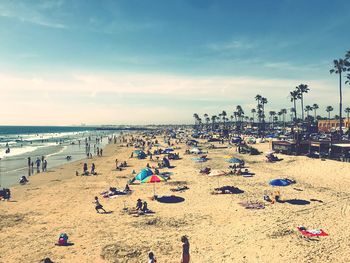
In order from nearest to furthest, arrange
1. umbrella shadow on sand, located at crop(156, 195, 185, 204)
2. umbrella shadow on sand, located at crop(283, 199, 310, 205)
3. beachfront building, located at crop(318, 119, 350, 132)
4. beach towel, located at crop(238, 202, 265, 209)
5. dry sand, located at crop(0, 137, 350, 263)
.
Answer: dry sand, located at crop(0, 137, 350, 263) → beach towel, located at crop(238, 202, 265, 209) → umbrella shadow on sand, located at crop(283, 199, 310, 205) → umbrella shadow on sand, located at crop(156, 195, 185, 204) → beachfront building, located at crop(318, 119, 350, 132)

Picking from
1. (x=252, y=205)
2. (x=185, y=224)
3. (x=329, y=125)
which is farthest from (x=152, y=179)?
(x=329, y=125)

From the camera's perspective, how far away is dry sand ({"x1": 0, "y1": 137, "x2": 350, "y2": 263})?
13844 millimetres

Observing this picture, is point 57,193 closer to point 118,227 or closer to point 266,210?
point 118,227

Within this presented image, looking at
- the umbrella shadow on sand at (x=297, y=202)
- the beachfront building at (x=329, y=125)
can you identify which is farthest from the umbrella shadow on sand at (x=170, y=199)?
the beachfront building at (x=329, y=125)

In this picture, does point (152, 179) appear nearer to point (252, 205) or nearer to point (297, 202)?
point (252, 205)

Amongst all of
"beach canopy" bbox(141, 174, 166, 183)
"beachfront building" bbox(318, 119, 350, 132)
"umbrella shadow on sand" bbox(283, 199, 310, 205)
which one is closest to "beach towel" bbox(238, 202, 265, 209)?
"umbrella shadow on sand" bbox(283, 199, 310, 205)

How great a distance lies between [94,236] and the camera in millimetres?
16250

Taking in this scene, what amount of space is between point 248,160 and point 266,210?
23.7 meters

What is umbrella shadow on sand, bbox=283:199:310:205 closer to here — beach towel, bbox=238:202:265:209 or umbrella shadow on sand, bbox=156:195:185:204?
beach towel, bbox=238:202:265:209

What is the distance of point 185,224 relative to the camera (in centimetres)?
1769

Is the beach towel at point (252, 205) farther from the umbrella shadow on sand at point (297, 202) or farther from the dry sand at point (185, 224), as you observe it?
the umbrella shadow on sand at point (297, 202)

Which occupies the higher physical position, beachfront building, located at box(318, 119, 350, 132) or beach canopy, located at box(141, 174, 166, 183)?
beachfront building, located at box(318, 119, 350, 132)

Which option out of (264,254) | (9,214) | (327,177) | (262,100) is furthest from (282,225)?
(262,100)

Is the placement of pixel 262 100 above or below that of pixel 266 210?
above
